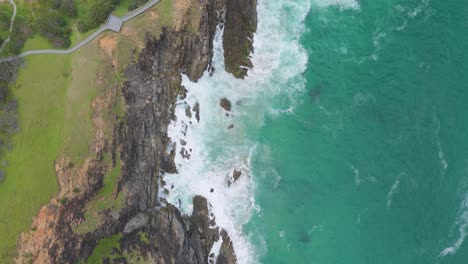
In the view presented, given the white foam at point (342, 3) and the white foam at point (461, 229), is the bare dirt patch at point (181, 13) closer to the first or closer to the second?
the white foam at point (342, 3)

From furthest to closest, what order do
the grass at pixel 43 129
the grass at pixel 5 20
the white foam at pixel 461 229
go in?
1. the grass at pixel 5 20
2. the white foam at pixel 461 229
3. the grass at pixel 43 129

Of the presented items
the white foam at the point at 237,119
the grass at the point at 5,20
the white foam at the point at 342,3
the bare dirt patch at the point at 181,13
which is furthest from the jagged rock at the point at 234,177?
the grass at the point at 5,20

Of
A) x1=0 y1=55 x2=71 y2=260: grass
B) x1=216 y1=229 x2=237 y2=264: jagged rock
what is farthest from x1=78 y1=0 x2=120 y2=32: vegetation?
x1=216 y1=229 x2=237 y2=264: jagged rock

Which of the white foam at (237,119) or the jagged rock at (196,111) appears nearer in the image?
the white foam at (237,119)

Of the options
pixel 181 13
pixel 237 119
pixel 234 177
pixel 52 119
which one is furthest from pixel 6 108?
pixel 234 177

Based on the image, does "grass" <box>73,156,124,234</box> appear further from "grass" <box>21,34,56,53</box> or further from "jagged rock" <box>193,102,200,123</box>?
"grass" <box>21,34,56,53</box>

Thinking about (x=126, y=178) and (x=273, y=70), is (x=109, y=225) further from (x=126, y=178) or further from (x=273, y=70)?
(x=273, y=70)
